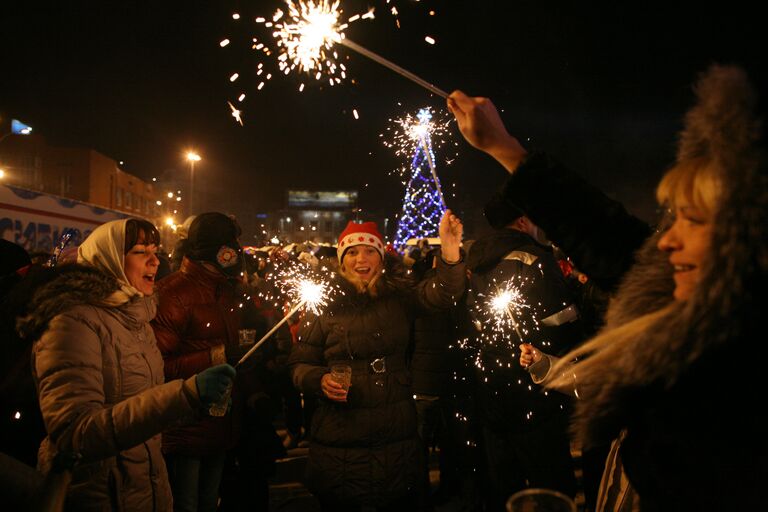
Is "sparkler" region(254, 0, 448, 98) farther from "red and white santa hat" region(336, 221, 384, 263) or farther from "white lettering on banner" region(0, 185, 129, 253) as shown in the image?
"white lettering on banner" region(0, 185, 129, 253)

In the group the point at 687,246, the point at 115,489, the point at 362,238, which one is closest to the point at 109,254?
the point at 115,489

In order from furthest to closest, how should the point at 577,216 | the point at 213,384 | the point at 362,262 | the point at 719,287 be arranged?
the point at 362,262, the point at 213,384, the point at 577,216, the point at 719,287

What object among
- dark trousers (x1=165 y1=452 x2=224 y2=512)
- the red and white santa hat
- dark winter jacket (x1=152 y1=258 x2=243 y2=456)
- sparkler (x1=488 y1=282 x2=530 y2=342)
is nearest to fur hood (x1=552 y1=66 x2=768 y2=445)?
sparkler (x1=488 y1=282 x2=530 y2=342)

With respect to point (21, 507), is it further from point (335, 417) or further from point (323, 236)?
point (323, 236)

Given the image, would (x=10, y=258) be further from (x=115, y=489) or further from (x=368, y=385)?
(x=368, y=385)

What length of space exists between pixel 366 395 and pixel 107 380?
1653 millimetres

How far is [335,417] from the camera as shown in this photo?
3.29m

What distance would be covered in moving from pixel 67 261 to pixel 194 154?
24.4 meters

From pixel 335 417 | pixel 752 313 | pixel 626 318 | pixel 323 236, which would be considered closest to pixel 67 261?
pixel 335 417

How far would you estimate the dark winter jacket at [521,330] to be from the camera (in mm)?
3375

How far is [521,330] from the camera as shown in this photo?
11.1ft

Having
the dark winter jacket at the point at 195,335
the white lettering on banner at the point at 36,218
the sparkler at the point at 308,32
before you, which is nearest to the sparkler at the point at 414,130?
the sparkler at the point at 308,32

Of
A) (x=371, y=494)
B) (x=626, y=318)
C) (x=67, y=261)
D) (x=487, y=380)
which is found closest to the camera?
(x=626, y=318)

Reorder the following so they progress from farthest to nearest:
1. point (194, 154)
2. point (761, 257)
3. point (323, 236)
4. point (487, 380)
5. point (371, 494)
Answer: point (323, 236) < point (194, 154) < point (487, 380) < point (371, 494) < point (761, 257)
